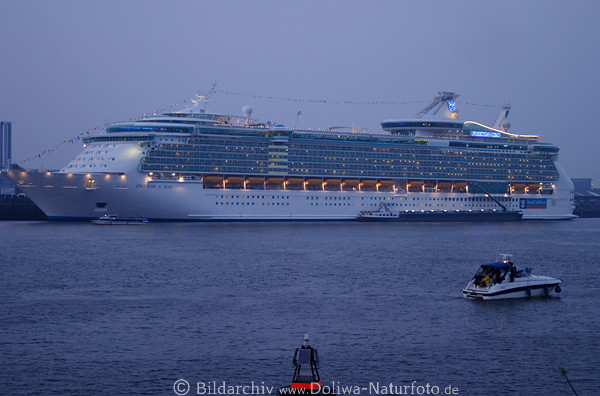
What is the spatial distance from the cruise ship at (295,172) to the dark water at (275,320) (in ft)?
67.5

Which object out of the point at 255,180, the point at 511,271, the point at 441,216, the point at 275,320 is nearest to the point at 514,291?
the point at 511,271

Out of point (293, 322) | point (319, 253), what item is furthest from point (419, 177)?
point (293, 322)

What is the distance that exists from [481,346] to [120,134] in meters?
56.2

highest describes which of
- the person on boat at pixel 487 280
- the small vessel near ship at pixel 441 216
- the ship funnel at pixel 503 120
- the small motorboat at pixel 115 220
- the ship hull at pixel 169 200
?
the ship funnel at pixel 503 120

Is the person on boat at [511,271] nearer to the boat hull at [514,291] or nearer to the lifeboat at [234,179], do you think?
the boat hull at [514,291]

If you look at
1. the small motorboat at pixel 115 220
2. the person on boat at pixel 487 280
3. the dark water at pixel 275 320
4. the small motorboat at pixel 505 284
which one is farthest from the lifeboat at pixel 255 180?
the person on boat at pixel 487 280

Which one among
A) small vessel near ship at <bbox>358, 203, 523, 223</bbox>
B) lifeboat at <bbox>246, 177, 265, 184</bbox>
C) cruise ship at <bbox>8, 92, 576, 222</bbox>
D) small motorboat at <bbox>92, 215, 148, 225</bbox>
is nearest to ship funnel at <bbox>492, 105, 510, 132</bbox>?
cruise ship at <bbox>8, 92, 576, 222</bbox>

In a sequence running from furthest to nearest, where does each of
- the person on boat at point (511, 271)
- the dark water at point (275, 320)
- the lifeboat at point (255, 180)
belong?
the lifeboat at point (255, 180)
the person on boat at point (511, 271)
the dark water at point (275, 320)

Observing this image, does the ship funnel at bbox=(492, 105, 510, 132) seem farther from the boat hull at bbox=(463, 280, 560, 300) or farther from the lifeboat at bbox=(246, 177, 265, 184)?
the boat hull at bbox=(463, 280, 560, 300)

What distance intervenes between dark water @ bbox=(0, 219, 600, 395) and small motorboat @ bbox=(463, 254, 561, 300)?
566mm

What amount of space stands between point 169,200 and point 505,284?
45.4 metres

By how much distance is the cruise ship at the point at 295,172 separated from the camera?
236 feet

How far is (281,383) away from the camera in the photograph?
19828mm

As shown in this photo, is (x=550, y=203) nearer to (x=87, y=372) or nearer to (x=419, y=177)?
(x=419, y=177)
